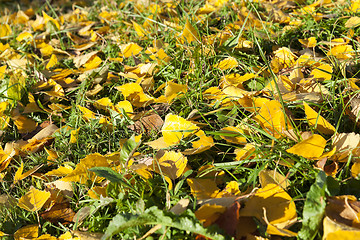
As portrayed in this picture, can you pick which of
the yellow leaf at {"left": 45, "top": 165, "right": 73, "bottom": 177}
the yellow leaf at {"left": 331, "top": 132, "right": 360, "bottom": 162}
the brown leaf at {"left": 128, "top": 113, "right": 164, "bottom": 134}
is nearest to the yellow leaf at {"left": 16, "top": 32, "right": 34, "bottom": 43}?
the brown leaf at {"left": 128, "top": 113, "right": 164, "bottom": 134}

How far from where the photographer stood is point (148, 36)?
2393mm

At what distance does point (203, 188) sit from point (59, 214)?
0.59 metres

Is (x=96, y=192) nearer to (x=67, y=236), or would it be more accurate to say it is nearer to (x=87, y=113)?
(x=67, y=236)

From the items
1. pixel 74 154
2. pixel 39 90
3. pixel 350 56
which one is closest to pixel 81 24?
pixel 39 90

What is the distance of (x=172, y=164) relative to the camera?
4.65 ft

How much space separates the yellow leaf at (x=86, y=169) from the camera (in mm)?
1438

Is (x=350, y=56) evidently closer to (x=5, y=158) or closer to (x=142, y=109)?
(x=142, y=109)

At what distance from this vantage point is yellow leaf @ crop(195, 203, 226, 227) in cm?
111

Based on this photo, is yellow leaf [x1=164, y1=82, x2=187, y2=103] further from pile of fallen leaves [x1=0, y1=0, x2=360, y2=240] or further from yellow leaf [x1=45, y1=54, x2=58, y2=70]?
yellow leaf [x1=45, y1=54, x2=58, y2=70]

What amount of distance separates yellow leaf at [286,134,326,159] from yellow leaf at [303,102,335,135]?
0.47 feet

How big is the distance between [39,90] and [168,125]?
101 cm

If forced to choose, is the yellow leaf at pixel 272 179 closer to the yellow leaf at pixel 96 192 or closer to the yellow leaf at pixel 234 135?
the yellow leaf at pixel 234 135

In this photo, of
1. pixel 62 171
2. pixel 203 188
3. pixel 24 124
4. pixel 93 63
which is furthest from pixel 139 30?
pixel 203 188

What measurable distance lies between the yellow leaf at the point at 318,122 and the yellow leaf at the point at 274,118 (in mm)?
87
